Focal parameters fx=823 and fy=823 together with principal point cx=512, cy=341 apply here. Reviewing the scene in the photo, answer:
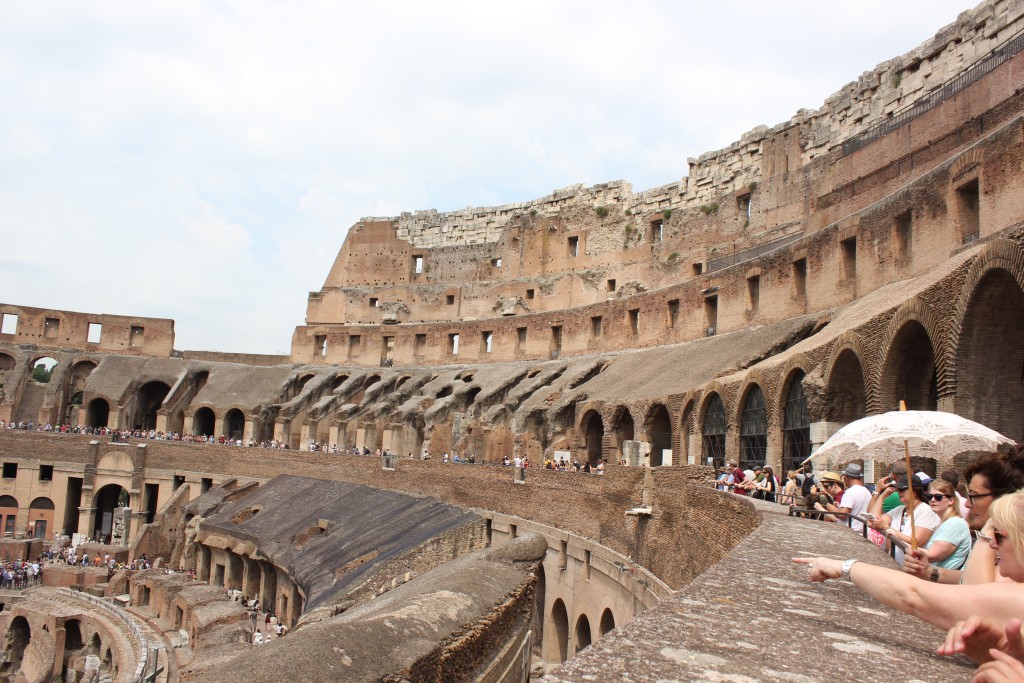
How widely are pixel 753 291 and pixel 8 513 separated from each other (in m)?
38.0

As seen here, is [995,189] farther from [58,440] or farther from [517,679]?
[58,440]

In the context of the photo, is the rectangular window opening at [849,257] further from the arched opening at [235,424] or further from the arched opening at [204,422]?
the arched opening at [204,422]

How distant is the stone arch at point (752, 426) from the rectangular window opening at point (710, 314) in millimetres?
8916

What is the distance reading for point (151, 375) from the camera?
159 ft

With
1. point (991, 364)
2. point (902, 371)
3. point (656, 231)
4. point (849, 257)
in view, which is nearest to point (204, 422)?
point (656, 231)

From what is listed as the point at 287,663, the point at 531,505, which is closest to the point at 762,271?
the point at 531,505

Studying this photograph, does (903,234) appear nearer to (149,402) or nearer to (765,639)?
(765,639)

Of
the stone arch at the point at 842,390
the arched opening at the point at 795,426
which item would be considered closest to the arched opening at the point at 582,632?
the arched opening at the point at 795,426

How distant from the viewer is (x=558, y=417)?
3081 centimetres

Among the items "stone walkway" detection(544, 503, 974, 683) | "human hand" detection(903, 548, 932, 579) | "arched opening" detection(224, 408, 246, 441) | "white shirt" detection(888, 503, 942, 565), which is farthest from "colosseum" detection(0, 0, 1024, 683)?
"arched opening" detection(224, 408, 246, 441)

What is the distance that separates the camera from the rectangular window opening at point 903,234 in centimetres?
1864

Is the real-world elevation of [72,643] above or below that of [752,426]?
below

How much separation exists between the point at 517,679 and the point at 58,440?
38.8m

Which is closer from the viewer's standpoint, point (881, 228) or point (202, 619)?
point (881, 228)
